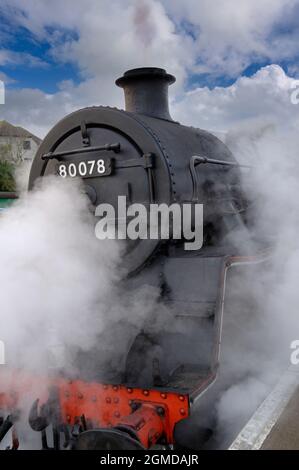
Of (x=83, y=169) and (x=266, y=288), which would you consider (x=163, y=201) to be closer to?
(x=83, y=169)

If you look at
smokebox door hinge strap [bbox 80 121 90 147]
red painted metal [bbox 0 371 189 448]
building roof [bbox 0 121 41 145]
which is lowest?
red painted metal [bbox 0 371 189 448]

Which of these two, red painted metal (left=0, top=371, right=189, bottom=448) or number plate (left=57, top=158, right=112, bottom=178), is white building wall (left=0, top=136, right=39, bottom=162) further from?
red painted metal (left=0, top=371, right=189, bottom=448)

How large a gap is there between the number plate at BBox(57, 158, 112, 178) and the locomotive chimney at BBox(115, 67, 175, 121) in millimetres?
783

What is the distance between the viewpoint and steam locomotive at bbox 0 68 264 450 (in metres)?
2.55

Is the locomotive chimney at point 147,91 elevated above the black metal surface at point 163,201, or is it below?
above

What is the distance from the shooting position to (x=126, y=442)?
2.22 m

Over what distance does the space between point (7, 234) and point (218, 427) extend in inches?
80.5

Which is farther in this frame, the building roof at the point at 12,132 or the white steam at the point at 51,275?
the building roof at the point at 12,132

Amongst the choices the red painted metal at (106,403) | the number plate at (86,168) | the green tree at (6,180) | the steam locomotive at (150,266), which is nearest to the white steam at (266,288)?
the steam locomotive at (150,266)

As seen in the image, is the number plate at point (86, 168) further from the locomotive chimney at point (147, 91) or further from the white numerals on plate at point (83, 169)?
the locomotive chimney at point (147, 91)

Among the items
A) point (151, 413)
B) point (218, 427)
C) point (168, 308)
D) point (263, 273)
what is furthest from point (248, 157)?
point (151, 413)

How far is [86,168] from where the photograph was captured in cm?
361

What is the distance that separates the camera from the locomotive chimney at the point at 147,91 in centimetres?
408

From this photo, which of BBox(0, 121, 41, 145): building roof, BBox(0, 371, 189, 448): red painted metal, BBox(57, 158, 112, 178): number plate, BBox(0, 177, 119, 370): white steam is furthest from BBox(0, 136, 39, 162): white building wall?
BBox(0, 371, 189, 448): red painted metal
